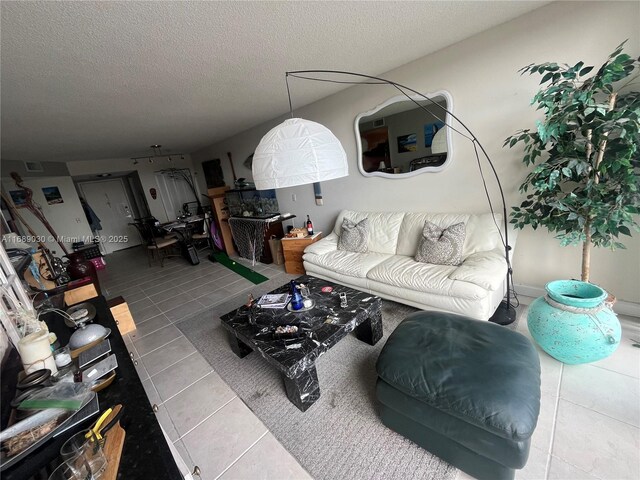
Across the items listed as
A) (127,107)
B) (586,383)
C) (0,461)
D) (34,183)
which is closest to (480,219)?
(586,383)

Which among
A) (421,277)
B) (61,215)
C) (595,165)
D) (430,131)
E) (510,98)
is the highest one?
(510,98)

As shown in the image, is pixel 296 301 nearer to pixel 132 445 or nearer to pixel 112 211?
pixel 132 445

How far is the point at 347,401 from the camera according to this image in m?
1.63

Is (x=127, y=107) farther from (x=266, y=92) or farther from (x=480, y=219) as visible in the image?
(x=480, y=219)

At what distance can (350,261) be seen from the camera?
2984mm

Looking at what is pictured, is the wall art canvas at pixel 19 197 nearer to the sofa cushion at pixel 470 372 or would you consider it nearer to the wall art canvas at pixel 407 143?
the wall art canvas at pixel 407 143

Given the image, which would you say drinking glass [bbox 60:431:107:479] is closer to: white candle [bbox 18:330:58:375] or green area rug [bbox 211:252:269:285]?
white candle [bbox 18:330:58:375]

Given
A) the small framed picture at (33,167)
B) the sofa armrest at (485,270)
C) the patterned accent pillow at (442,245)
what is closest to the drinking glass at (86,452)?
the sofa armrest at (485,270)

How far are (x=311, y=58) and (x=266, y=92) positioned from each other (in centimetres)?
90

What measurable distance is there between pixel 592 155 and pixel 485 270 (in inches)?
39.9

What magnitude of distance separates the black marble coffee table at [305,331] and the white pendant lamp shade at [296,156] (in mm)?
988

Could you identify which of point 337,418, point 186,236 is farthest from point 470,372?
Answer: point 186,236

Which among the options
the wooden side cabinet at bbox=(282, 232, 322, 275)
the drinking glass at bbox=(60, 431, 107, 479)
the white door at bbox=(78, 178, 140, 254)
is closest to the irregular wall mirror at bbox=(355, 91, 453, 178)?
the wooden side cabinet at bbox=(282, 232, 322, 275)

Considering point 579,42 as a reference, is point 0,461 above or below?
below
